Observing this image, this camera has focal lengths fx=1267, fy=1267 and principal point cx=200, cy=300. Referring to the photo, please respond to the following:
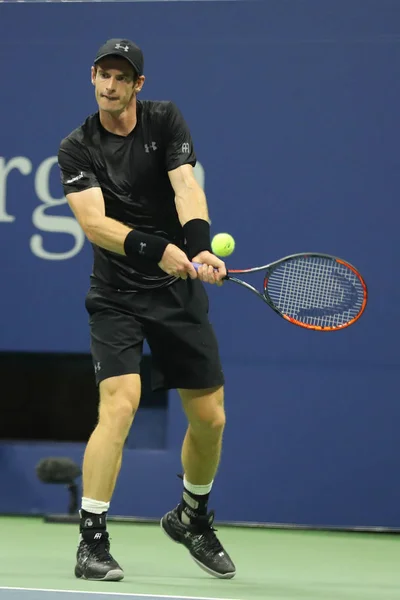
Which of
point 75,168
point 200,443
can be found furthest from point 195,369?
point 75,168

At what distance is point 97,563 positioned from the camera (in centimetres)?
423

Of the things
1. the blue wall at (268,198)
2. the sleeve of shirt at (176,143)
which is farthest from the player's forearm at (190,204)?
the blue wall at (268,198)

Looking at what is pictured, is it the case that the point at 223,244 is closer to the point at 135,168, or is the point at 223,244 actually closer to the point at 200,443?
Result: the point at 135,168

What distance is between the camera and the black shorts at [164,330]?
445 centimetres

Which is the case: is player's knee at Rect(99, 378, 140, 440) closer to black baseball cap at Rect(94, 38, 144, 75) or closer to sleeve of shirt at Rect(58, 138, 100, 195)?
sleeve of shirt at Rect(58, 138, 100, 195)

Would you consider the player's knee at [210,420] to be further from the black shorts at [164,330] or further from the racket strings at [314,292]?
the racket strings at [314,292]

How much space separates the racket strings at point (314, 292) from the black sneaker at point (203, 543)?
0.85 meters

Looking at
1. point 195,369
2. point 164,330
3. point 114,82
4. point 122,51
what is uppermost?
point 122,51

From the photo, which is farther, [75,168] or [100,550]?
[75,168]

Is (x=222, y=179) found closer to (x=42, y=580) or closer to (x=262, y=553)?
(x=262, y=553)

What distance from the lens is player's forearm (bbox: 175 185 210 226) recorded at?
4363mm

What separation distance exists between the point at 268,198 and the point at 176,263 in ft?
6.21

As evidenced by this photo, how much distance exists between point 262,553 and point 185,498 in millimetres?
716

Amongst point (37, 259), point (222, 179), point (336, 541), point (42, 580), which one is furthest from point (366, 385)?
point (42, 580)
